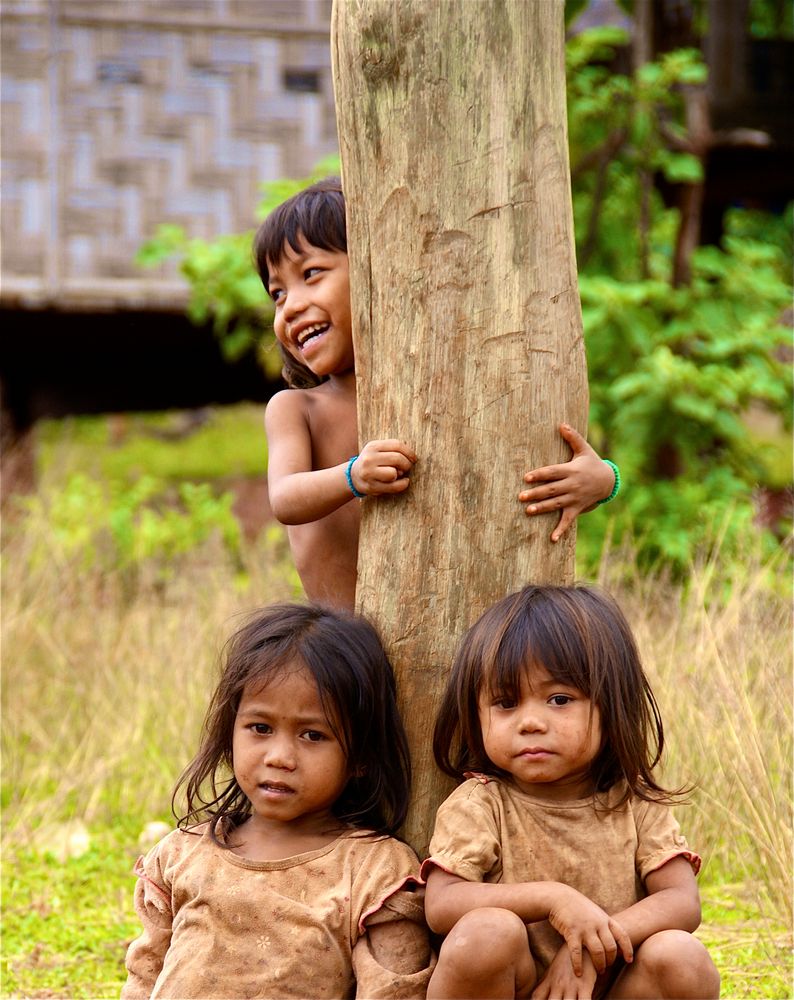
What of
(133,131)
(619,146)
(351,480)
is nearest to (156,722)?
(351,480)

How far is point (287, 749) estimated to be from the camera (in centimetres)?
276

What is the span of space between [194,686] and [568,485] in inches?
111

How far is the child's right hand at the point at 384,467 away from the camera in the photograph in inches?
111

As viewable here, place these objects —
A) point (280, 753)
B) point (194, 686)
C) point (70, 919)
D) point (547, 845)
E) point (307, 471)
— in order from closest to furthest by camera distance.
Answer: point (547, 845)
point (280, 753)
point (307, 471)
point (70, 919)
point (194, 686)

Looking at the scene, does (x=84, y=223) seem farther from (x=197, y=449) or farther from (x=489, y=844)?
(x=197, y=449)

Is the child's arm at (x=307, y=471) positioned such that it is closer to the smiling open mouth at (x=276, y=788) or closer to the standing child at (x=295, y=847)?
the standing child at (x=295, y=847)

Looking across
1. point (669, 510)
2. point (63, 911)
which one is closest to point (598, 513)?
point (669, 510)

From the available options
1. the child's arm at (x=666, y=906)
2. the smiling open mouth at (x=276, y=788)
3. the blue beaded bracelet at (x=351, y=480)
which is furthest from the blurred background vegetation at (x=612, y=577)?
the blue beaded bracelet at (x=351, y=480)

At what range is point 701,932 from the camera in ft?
12.4

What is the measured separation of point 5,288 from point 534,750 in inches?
247

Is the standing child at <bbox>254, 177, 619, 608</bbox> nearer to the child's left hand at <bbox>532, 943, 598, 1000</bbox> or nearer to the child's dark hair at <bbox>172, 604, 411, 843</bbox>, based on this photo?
the child's dark hair at <bbox>172, 604, 411, 843</bbox>

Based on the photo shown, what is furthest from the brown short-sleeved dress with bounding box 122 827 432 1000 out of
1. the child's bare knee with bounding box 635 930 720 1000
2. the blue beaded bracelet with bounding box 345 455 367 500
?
the blue beaded bracelet with bounding box 345 455 367 500

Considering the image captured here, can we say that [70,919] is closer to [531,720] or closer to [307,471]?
[307,471]

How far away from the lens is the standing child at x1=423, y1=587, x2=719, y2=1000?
7.94ft
